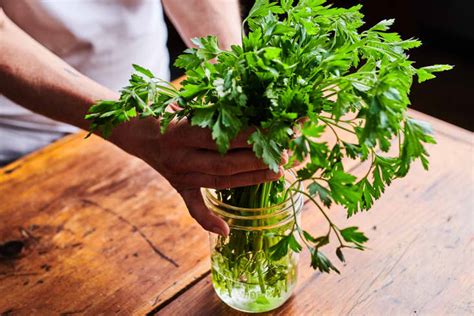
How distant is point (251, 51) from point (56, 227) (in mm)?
635

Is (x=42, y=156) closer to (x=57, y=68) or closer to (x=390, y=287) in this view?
(x=57, y=68)

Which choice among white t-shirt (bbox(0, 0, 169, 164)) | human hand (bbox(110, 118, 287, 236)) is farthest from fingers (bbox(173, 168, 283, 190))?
white t-shirt (bbox(0, 0, 169, 164))

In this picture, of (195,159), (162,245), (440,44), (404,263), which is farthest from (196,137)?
(440,44)

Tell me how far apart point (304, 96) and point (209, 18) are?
0.66m

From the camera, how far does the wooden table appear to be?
3.37ft

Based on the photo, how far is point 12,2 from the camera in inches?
57.4

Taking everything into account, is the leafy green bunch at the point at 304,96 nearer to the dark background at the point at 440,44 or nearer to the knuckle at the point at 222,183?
the knuckle at the point at 222,183

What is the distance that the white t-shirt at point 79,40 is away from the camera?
1490 millimetres

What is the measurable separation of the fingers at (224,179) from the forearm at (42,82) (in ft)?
0.76

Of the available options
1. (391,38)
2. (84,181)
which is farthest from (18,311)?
(391,38)

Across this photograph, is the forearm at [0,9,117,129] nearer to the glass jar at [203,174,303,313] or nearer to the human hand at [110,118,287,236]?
the human hand at [110,118,287,236]

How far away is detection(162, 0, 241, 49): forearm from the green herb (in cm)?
45

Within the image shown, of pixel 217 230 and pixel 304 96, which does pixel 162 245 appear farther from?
pixel 304 96

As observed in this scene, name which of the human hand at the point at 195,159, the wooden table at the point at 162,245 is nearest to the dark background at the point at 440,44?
the wooden table at the point at 162,245
